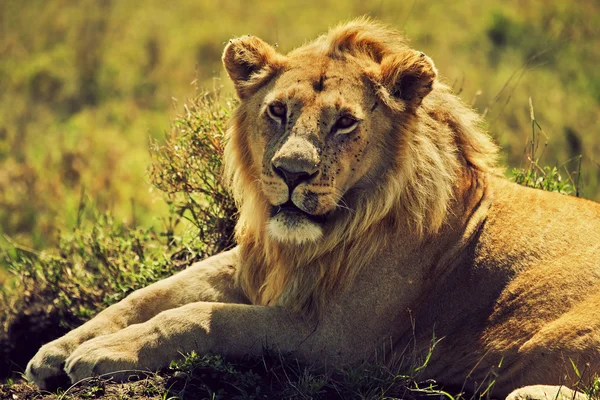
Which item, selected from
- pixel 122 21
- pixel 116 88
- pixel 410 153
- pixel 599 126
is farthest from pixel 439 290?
pixel 122 21

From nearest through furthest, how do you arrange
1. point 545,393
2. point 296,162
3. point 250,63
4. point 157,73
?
point 545,393, point 296,162, point 250,63, point 157,73

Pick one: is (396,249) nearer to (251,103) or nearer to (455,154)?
(455,154)

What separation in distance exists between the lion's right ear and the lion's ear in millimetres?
639

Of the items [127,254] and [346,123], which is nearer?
[346,123]

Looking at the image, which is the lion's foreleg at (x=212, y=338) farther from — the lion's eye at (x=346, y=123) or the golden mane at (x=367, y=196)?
the lion's eye at (x=346, y=123)

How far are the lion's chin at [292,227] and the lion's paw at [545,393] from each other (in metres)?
1.27

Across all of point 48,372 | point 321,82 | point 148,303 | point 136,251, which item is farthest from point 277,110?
point 136,251

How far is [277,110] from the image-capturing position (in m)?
4.79

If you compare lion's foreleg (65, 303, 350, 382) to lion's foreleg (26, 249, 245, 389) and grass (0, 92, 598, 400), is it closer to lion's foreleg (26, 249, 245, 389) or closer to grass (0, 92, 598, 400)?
lion's foreleg (26, 249, 245, 389)

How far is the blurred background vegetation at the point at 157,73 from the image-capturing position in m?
10.3

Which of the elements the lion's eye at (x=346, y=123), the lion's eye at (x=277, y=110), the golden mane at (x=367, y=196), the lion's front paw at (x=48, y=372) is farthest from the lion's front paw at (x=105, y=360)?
the lion's eye at (x=346, y=123)

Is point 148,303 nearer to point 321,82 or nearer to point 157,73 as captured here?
point 321,82

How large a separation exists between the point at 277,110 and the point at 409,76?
73cm

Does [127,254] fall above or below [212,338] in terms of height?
below
